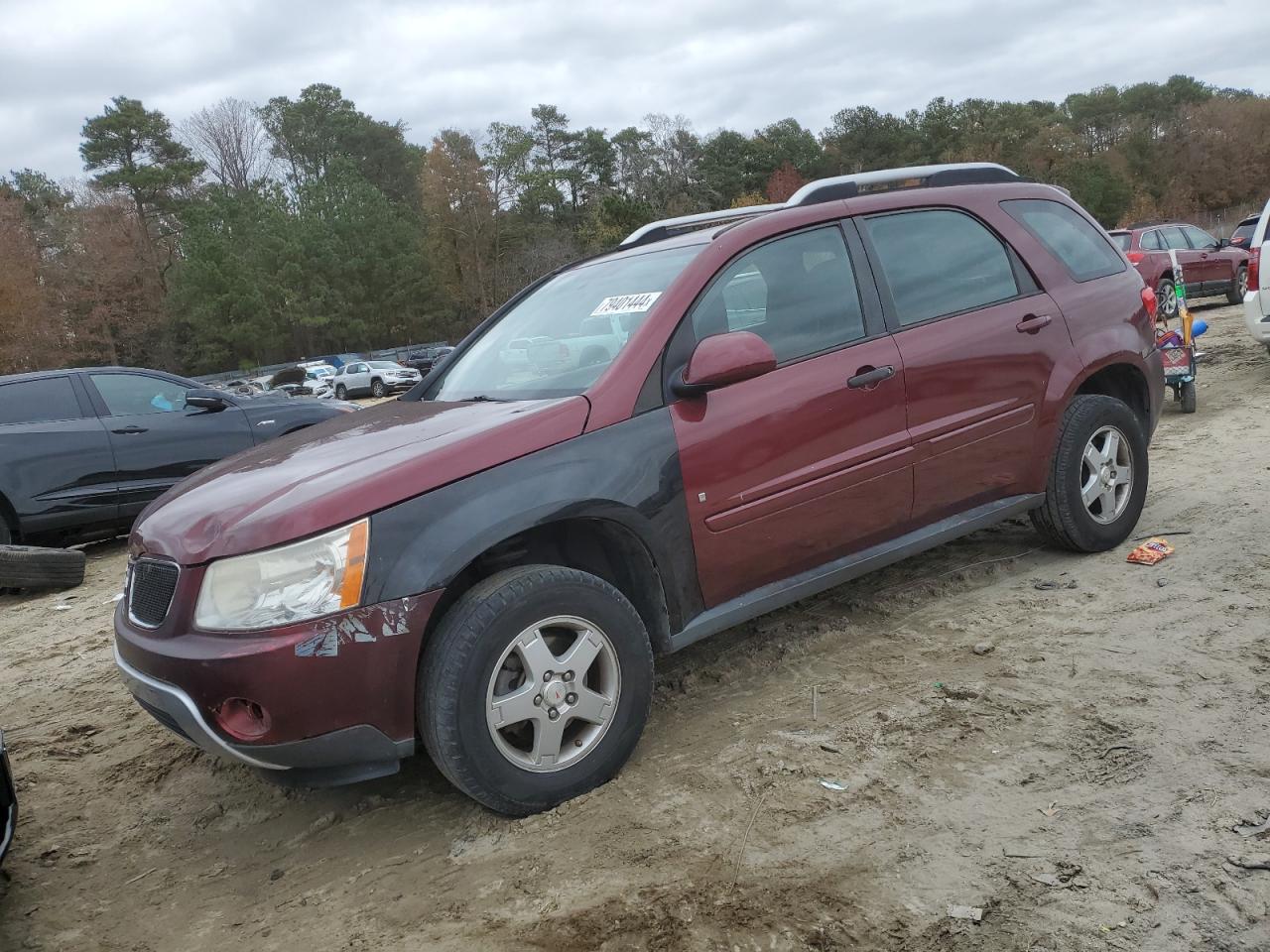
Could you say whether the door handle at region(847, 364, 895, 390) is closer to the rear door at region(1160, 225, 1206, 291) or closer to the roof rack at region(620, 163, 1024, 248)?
the roof rack at region(620, 163, 1024, 248)

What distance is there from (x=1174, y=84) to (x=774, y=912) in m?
86.4

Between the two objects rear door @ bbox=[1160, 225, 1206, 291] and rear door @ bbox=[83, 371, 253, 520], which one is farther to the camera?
rear door @ bbox=[1160, 225, 1206, 291]

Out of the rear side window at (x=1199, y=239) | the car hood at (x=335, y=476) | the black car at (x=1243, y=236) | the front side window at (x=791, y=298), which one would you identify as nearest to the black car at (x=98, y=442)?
the car hood at (x=335, y=476)

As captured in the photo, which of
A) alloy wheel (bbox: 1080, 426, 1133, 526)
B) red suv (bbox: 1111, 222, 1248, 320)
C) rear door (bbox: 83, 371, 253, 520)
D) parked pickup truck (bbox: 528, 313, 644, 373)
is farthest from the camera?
red suv (bbox: 1111, 222, 1248, 320)

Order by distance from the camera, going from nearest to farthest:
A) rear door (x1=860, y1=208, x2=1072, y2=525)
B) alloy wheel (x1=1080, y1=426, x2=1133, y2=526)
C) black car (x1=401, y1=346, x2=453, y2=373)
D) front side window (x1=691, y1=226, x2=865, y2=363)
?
front side window (x1=691, y1=226, x2=865, y2=363) < rear door (x1=860, y1=208, x2=1072, y2=525) < alloy wheel (x1=1080, y1=426, x2=1133, y2=526) < black car (x1=401, y1=346, x2=453, y2=373)

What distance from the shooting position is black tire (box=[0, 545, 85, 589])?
6.67 metres

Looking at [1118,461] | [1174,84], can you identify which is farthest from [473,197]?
[1118,461]

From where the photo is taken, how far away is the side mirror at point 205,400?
26.8 ft

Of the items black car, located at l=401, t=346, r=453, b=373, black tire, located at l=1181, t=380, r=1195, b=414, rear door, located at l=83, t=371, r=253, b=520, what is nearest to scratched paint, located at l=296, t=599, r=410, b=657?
rear door, located at l=83, t=371, r=253, b=520

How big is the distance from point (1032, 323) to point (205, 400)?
6.58 meters

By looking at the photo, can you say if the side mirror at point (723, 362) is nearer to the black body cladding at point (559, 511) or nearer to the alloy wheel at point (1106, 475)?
the black body cladding at point (559, 511)

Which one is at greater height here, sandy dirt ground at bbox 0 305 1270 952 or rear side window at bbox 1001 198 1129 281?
rear side window at bbox 1001 198 1129 281

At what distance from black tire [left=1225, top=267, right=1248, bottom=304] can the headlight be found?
59.2 ft

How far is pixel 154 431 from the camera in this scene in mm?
8133
